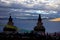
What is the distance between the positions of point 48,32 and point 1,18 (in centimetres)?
105

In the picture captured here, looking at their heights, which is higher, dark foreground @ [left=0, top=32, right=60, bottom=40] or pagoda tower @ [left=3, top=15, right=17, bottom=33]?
pagoda tower @ [left=3, top=15, right=17, bottom=33]

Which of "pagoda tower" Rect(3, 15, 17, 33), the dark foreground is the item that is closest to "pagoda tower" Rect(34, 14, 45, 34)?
the dark foreground

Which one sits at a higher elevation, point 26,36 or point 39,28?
point 39,28

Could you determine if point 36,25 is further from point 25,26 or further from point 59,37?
point 59,37

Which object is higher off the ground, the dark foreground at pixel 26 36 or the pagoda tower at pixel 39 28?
the pagoda tower at pixel 39 28

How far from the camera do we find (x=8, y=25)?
426 centimetres

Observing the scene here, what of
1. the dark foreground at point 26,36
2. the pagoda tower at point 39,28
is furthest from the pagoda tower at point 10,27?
the pagoda tower at point 39,28

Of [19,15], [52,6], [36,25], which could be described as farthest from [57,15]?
[19,15]

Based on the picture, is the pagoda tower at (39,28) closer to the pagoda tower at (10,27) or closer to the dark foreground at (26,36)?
the dark foreground at (26,36)

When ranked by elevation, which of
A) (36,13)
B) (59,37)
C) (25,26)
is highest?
(36,13)

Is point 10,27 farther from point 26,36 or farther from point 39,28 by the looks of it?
point 39,28

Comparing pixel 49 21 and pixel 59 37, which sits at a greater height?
pixel 49 21

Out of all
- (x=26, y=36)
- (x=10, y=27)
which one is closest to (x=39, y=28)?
(x=26, y=36)

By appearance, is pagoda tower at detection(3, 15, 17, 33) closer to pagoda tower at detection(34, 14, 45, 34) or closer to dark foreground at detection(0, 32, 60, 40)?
dark foreground at detection(0, 32, 60, 40)
